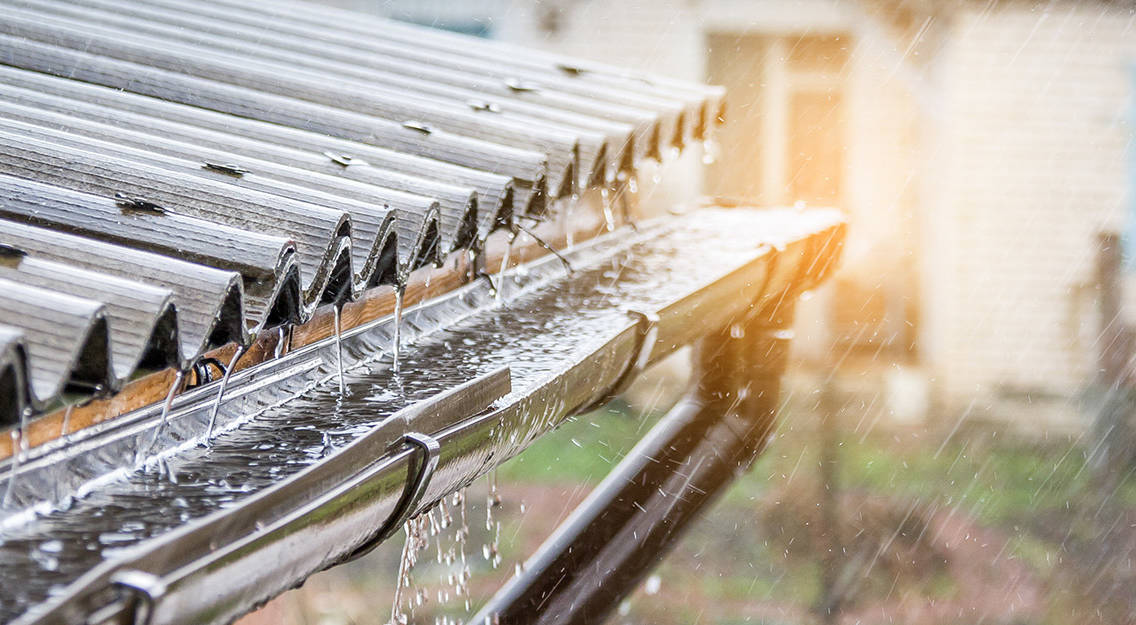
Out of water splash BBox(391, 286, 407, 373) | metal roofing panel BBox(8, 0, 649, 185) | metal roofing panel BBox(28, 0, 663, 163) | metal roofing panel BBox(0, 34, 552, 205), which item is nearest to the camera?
water splash BBox(391, 286, 407, 373)

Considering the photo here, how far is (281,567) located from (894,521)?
10433 mm

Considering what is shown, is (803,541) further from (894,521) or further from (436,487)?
(436,487)

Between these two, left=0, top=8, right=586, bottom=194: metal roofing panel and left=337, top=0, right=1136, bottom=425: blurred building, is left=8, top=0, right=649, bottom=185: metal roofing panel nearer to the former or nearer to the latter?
left=0, top=8, right=586, bottom=194: metal roofing panel

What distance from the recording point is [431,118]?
9.07ft

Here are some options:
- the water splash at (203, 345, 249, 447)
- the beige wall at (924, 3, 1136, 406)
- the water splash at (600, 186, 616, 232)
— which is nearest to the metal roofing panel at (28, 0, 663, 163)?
the water splash at (600, 186, 616, 232)

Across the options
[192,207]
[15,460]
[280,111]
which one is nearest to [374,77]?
[280,111]

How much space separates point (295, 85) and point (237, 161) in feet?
2.45

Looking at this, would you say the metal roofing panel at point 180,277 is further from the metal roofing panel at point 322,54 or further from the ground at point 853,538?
the ground at point 853,538

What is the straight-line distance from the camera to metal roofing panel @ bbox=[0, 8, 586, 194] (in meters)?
2.67

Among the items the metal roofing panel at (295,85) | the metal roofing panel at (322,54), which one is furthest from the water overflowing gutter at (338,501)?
the metal roofing panel at (322,54)

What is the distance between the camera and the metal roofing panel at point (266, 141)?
86.9 inches

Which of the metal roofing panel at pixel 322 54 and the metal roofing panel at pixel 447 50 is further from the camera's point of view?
the metal roofing panel at pixel 447 50

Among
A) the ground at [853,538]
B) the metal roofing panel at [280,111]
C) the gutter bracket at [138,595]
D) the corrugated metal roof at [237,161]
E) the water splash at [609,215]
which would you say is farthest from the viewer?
the ground at [853,538]

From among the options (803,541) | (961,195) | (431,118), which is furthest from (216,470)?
(961,195)
